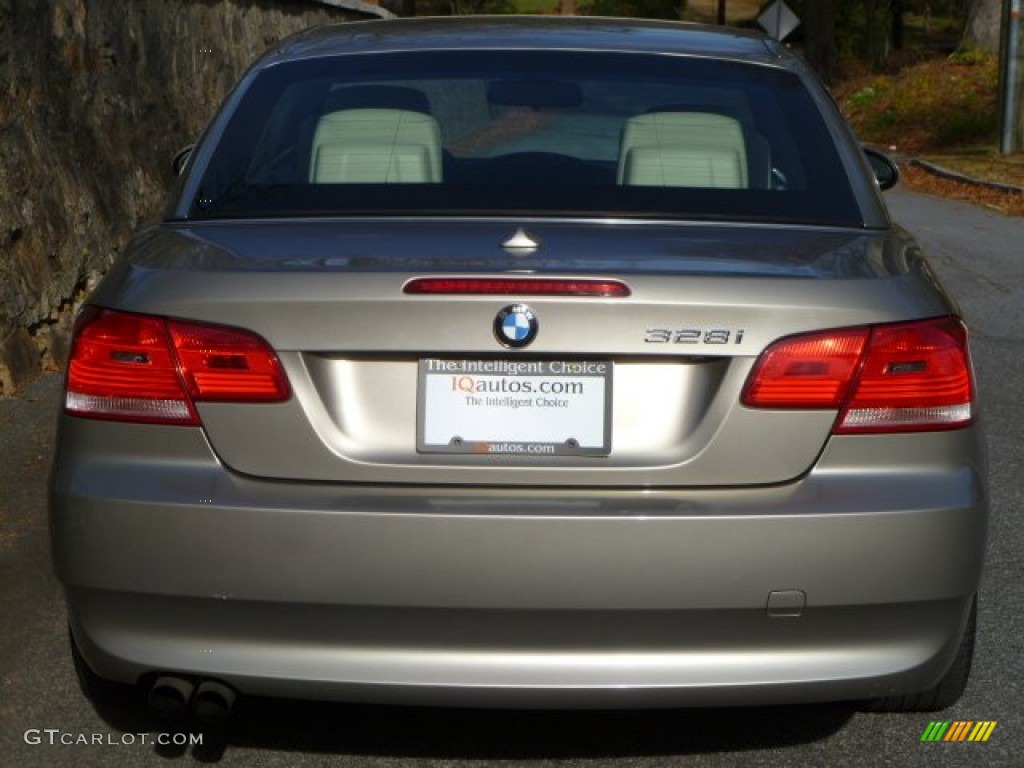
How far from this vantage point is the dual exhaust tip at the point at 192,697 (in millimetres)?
3654

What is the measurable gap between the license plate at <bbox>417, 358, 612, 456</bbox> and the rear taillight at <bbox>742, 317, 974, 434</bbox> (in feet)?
0.97

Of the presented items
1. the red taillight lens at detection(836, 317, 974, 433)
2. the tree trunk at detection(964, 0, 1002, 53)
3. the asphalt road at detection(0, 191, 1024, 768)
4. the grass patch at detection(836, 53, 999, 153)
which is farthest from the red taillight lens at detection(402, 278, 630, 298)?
the tree trunk at detection(964, 0, 1002, 53)

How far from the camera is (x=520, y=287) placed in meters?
3.51

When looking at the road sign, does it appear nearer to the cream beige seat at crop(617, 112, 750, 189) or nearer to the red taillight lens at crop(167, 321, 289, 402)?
the cream beige seat at crop(617, 112, 750, 189)

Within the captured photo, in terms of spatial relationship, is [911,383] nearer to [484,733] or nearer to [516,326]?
[516,326]

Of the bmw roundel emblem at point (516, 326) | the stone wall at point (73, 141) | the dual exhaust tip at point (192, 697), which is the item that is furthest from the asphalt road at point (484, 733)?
the stone wall at point (73, 141)

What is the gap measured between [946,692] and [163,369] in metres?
1.87

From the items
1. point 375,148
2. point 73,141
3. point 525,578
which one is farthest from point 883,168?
point 73,141

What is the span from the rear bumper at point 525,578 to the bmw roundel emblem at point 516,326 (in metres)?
0.29

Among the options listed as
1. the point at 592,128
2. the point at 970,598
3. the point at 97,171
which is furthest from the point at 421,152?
the point at 97,171

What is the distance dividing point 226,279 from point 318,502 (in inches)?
18.6

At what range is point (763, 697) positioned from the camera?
3596mm

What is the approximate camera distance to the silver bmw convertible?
11.4 ft

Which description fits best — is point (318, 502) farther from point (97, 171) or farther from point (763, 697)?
point (97, 171)
